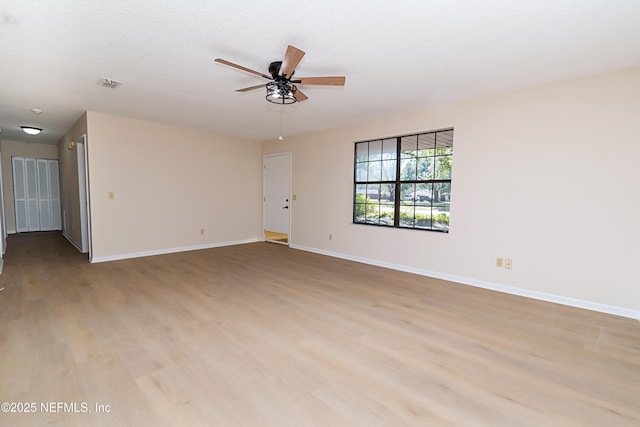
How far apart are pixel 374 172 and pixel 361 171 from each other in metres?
0.25

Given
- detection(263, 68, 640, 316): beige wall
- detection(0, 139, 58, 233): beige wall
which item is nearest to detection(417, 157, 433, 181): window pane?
detection(263, 68, 640, 316): beige wall

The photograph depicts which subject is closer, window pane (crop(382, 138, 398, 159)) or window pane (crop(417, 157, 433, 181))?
window pane (crop(417, 157, 433, 181))

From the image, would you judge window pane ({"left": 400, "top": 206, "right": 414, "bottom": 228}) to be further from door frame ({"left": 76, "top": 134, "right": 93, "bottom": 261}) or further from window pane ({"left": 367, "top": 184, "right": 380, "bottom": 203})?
door frame ({"left": 76, "top": 134, "right": 93, "bottom": 261})

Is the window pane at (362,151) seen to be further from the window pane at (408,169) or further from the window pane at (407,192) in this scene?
the window pane at (407,192)

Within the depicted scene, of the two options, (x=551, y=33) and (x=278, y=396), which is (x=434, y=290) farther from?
(x=551, y=33)

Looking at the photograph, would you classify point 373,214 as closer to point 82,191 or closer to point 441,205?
point 441,205

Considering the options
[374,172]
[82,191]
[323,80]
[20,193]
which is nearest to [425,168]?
[374,172]

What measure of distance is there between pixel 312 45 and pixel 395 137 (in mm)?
2580

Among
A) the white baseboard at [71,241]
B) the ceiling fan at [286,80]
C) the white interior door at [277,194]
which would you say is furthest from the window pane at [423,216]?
the white baseboard at [71,241]

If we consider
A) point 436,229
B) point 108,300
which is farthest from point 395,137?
point 108,300

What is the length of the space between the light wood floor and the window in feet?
3.86

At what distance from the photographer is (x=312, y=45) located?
240cm

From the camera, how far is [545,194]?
129 inches

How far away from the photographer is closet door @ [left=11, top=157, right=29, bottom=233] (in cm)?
721
